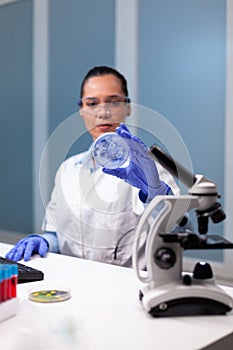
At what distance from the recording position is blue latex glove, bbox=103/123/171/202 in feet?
4.05

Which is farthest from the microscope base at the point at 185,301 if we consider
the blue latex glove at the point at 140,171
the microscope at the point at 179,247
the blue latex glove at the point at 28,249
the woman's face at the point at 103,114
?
the blue latex glove at the point at 28,249

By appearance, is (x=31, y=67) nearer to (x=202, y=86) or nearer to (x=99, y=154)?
(x=202, y=86)

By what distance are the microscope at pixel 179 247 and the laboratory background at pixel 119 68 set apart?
1444 mm

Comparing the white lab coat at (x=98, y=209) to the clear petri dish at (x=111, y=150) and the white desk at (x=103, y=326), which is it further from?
the white desk at (x=103, y=326)

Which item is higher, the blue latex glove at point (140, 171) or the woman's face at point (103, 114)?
the woman's face at point (103, 114)

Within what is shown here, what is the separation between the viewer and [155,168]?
1261mm

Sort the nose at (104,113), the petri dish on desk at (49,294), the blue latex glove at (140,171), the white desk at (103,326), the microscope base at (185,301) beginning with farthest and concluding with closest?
the nose at (104,113) < the blue latex glove at (140,171) < the petri dish on desk at (49,294) < the microscope base at (185,301) < the white desk at (103,326)

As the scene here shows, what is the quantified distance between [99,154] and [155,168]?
0.17 meters

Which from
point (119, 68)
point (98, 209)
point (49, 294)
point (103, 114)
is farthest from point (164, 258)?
point (119, 68)

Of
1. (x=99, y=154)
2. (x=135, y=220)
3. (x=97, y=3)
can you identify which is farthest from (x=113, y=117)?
(x=97, y=3)

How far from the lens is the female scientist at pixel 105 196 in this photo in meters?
1.29

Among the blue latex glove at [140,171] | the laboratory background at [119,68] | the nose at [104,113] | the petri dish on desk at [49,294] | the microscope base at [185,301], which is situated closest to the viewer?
the microscope base at [185,301]

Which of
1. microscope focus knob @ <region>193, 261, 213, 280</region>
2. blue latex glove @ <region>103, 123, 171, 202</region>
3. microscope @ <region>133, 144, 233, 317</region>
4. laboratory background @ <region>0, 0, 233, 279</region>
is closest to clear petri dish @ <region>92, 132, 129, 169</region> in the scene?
blue latex glove @ <region>103, 123, 171, 202</region>

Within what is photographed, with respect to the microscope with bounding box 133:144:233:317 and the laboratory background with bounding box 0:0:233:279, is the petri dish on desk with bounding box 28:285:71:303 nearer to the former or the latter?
the microscope with bounding box 133:144:233:317
